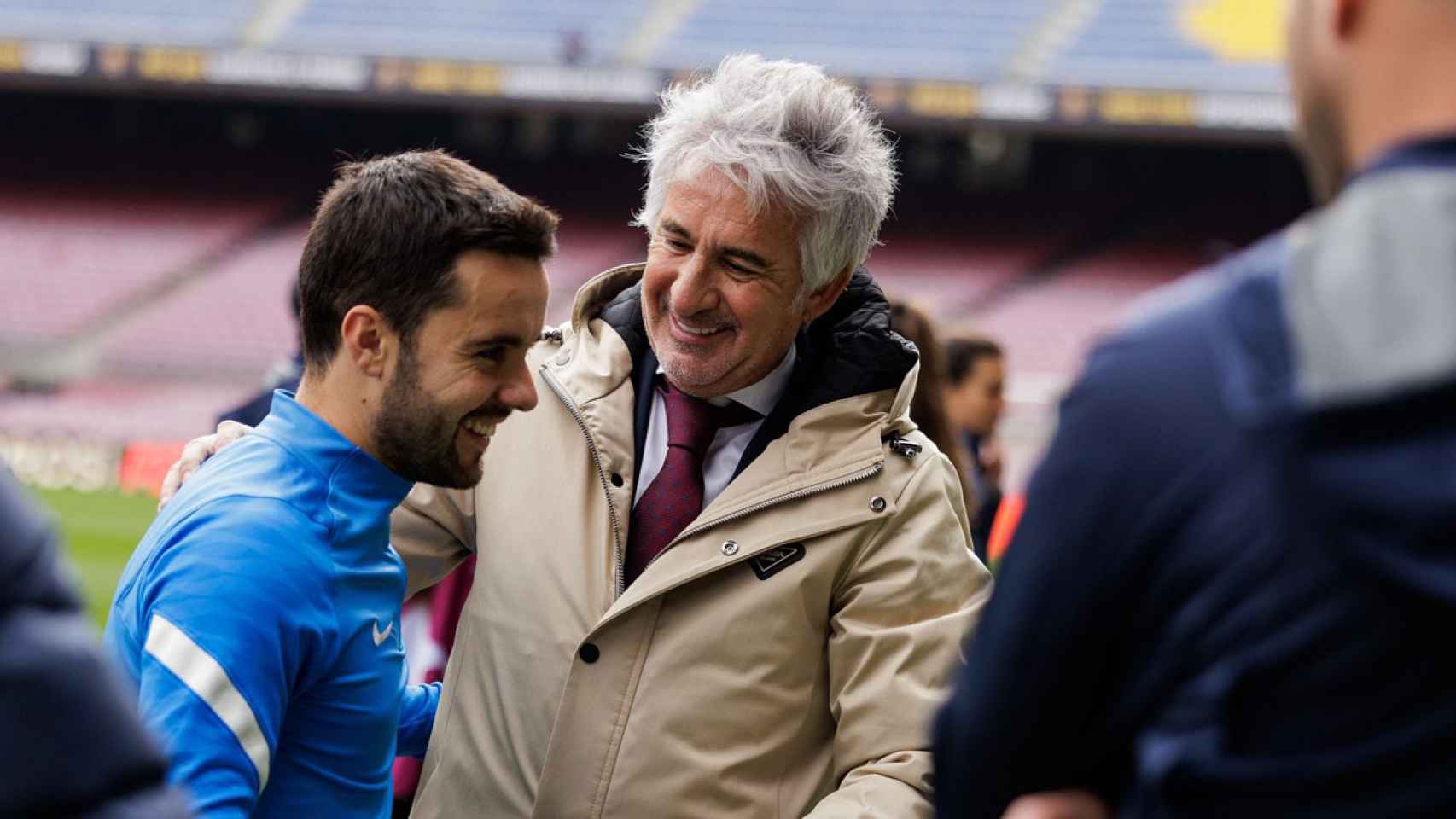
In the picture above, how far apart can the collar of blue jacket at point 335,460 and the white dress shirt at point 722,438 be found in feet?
1.65

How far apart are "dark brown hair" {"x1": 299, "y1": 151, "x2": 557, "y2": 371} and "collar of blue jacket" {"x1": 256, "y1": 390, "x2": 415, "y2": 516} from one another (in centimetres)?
9

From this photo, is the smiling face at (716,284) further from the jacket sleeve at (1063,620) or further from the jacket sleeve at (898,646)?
the jacket sleeve at (1063,620)

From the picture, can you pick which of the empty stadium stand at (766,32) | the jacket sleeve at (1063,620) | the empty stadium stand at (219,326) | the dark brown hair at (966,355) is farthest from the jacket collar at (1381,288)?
the empty stadium stand at (219,326)

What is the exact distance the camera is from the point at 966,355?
20.0ft

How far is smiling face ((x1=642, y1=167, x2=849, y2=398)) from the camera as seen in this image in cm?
241

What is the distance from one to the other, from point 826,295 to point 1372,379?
169cm

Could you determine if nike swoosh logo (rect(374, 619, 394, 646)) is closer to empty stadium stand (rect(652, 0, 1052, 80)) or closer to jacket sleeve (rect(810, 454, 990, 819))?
jacket sleeve (rect(810, 454, 990, 819))

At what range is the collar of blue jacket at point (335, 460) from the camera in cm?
189

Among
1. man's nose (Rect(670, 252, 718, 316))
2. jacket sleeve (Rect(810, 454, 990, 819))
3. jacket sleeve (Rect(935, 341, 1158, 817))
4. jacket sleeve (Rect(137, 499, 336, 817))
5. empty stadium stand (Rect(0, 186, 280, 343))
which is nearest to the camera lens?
jacket sleeve (Rect(935, 341, 1158, 817))

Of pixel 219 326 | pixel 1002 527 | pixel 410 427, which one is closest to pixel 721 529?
pixel 410 427

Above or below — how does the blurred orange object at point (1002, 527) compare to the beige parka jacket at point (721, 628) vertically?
below

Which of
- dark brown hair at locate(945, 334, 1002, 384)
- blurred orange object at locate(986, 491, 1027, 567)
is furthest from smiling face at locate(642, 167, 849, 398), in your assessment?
dark brown hair at locate(945, 334, 1002, 384)

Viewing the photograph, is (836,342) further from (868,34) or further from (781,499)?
(868,34)

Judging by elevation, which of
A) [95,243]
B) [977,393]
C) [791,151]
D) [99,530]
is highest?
[791,151]
